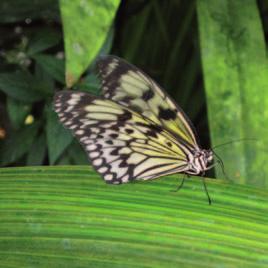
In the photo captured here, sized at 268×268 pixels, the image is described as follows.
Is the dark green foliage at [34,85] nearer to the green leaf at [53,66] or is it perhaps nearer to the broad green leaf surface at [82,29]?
the green leaf at [53,66]

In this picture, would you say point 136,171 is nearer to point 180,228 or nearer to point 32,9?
point 180,228

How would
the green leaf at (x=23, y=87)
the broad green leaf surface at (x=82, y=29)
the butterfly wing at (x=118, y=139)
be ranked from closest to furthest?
the broad green leaf surface at (x=82, y=29) < the butterfly wing at (x=118, y=139) < the green leaf at (x=23, y=87)

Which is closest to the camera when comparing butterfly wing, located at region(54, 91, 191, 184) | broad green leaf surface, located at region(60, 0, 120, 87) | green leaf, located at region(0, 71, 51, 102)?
broad green leaf surface, located at region(60, 0, 120, 87)

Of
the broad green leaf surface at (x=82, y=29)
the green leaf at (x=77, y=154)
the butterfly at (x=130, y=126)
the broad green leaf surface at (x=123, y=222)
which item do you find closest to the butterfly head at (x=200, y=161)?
the butterfly at (x=130, y=126)

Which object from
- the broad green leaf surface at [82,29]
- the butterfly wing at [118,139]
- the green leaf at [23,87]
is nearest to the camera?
the broad green leaf surface at [82,29]

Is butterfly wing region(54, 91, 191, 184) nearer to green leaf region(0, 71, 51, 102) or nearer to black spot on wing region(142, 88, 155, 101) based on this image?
black spot on wing region(142, 88, 155, 101)

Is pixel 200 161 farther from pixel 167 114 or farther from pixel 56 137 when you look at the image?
pixel 56 137

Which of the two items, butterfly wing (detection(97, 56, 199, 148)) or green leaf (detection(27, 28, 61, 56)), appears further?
green leaf (detection(27, 28, 61, 56))

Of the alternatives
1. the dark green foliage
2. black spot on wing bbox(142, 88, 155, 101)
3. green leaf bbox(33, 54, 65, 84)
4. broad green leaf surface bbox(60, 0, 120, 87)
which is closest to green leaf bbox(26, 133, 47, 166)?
the dark green foliage
